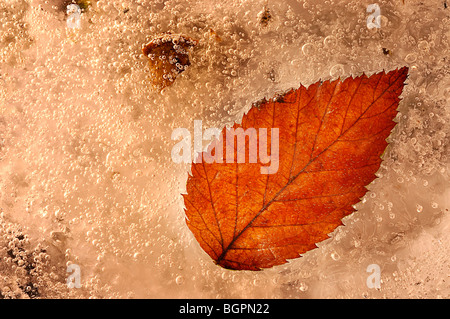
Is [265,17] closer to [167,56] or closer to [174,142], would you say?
[167,56]

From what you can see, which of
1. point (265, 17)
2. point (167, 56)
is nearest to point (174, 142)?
point (167, 56)

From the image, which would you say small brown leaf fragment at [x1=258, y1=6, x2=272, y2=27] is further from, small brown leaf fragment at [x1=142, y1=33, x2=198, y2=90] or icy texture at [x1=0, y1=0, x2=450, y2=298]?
small brown leaf fragment at [x1=142, y1=33, x2=198, y2=90]

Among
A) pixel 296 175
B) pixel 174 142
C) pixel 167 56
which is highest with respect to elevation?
pixel 167 56

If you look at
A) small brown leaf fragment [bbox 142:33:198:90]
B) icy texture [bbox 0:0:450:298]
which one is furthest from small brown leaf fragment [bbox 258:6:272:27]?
small brown leaf fragment [bbox 142:33:198:90]

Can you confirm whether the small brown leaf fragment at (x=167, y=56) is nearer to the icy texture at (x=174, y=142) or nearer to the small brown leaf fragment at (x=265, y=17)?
the icy texture at (x=174, y=142)

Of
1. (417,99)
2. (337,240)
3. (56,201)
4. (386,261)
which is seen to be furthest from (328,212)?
(56,201)

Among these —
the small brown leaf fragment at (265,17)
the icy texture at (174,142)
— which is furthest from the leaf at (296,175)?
the small brown leaf fragment at (265,17)
